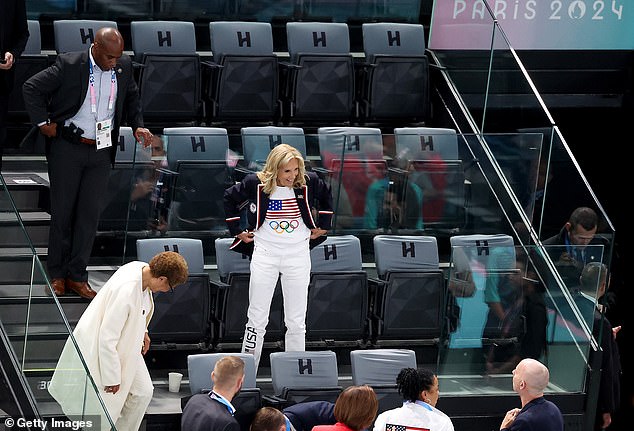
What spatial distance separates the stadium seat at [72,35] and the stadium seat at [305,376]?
11.3 ft

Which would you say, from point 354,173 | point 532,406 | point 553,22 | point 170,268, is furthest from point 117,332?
point 553,22

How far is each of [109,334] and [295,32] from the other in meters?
4.64

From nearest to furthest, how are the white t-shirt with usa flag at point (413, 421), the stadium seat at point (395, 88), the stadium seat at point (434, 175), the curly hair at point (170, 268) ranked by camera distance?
the white t-shirt with usa flag at point (413, 421)
the curly hair at point (170, 268)
the stadium seat at point (434, 175)
the stadium seat at point (395, 88)

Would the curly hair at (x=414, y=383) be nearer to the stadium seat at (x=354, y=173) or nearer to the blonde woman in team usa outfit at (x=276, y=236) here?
the blonde woman in team usa outfit at (x=276, y=236)

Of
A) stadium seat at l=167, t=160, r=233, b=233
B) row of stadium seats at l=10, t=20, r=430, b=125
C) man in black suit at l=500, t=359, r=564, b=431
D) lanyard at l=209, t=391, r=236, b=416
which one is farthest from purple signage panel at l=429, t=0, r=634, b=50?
lanyard at l=209, t=391, r=236, b=416

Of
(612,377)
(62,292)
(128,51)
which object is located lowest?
(612,377)

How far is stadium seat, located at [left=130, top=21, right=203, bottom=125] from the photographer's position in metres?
9.82

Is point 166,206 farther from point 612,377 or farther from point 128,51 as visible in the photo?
point 612,377

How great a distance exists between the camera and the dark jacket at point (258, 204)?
7895 millimetres

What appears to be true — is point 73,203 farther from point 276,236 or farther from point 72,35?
point 72,35

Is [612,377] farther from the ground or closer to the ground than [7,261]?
closer to the ground

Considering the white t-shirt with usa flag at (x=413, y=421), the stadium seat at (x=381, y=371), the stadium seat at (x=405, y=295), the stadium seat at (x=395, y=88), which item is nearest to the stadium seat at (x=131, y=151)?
the stadium seat at (x=405, y=295)

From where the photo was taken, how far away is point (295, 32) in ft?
34.7

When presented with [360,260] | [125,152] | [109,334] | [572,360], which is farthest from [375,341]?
[109,334]
